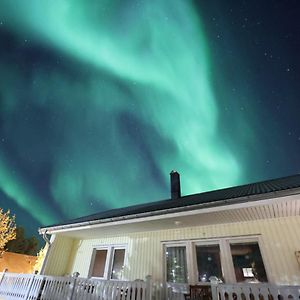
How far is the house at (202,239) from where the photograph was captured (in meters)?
4.90

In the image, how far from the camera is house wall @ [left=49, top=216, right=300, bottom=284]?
16.5 ft

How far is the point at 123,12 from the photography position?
14.6m

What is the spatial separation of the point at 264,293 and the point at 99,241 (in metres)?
7.29

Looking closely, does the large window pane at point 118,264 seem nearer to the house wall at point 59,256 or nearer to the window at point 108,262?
the window at point 108,262

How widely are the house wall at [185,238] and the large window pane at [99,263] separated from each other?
0.32 m

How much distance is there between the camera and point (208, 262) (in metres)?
6.13

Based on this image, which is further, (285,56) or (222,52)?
(222,52)

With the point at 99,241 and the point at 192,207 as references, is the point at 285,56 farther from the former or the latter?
the point at 99,241

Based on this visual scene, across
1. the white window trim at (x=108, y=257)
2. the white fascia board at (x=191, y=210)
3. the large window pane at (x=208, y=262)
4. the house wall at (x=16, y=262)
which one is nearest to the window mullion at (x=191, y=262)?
the large window pane at (x=208, y=262)

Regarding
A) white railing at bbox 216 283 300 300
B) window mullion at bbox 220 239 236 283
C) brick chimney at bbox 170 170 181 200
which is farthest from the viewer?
brick chimney at bbox 170 170 181 200

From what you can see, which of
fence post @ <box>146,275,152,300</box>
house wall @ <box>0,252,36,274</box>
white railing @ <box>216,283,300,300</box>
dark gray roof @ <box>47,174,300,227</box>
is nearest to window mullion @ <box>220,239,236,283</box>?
dark gray roof @ <box>47,174,300,227</box>

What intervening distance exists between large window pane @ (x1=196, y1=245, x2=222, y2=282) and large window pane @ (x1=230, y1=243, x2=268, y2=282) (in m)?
0.49

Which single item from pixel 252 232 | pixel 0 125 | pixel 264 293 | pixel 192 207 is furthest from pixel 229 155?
pixel 0 125

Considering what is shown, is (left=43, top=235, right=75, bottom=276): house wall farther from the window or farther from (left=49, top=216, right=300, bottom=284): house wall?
the window
